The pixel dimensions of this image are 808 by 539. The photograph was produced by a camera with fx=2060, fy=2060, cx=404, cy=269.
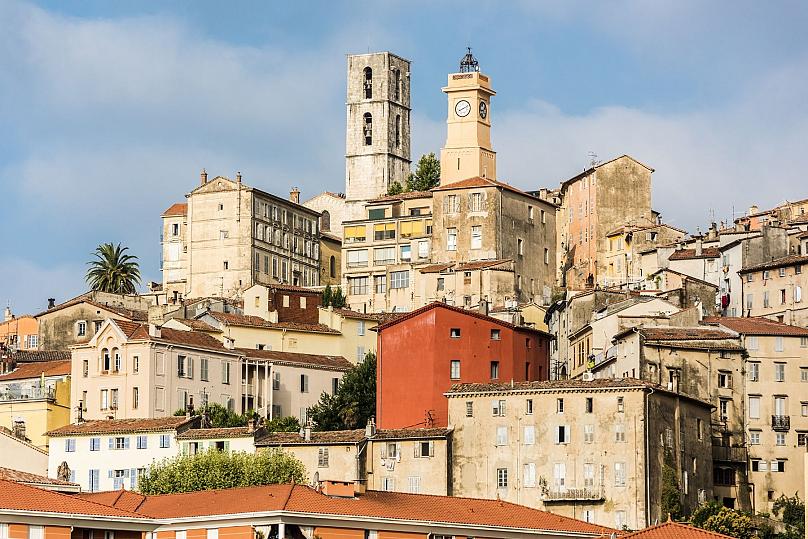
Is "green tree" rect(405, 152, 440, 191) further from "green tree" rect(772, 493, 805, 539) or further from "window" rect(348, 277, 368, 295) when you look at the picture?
"green tree" rect(772, 493, 805, 539)

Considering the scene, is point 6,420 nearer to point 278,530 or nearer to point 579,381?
point 579,381

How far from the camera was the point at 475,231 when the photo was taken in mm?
134250

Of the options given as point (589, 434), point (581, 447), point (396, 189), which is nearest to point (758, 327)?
point (589, 434)

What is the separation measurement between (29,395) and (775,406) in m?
41.4

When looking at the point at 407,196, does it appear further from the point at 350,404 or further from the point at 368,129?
the point at 350,404

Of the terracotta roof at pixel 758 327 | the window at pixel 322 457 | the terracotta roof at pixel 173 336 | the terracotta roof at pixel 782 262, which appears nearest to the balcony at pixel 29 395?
the terracotta roof at pixel 173 336

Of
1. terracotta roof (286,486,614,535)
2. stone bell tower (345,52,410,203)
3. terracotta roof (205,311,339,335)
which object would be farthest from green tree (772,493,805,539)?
stone bell tower (345,52,410,203)

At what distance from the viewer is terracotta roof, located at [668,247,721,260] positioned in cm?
11986

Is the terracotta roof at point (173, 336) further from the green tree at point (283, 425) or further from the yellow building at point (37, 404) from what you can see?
the green tree at point (283, 425)

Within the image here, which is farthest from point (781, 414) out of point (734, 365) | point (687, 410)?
point (687, 410)

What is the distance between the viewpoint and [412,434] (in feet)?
296

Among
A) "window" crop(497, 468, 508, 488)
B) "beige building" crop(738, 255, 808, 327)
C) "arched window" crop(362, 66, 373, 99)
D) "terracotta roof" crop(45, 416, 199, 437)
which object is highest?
"arched window" crop(362, 66, 373, 99)

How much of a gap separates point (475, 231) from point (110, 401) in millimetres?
34593

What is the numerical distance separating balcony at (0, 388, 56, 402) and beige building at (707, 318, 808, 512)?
37.9 meters
